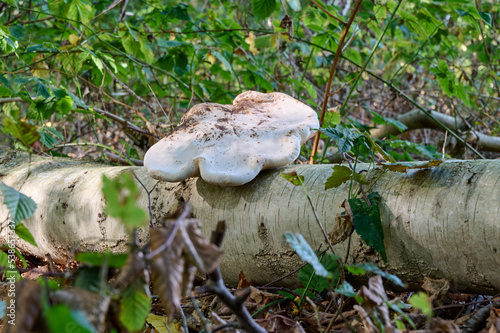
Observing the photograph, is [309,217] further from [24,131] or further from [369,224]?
[24,131]

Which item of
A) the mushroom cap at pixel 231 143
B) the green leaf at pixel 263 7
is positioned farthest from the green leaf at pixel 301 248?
the green leaf at pixel 263 7

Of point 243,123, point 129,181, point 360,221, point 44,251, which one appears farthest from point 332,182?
point 44,251

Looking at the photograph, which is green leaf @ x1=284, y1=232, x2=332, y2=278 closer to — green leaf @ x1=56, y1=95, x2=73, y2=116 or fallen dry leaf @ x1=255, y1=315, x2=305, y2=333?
fallen dry leaf @ x1=255, y1=315, x2=305, y2=333

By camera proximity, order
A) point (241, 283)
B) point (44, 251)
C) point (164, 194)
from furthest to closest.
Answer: point (44, 251)
point (164, 194)
point (241, 283)

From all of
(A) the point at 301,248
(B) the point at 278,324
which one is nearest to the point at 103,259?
(A) the point at 301,248

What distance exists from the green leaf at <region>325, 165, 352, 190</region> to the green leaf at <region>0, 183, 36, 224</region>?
1.12 meters

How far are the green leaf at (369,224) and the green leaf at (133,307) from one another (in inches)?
39.2

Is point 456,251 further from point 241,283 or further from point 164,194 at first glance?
point 164,194

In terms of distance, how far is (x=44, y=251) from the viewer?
8.46 ft

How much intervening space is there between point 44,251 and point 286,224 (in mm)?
1731

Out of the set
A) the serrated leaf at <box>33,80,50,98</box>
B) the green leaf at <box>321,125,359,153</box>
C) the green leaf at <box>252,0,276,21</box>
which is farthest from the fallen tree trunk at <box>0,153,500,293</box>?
the green leaf at <box>252,0,276,21</box>

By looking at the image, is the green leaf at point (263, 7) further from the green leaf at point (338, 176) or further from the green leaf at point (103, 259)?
the green leaf at point (103, 259)

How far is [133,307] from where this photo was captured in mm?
762

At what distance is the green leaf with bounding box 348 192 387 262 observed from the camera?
1.55 meters
